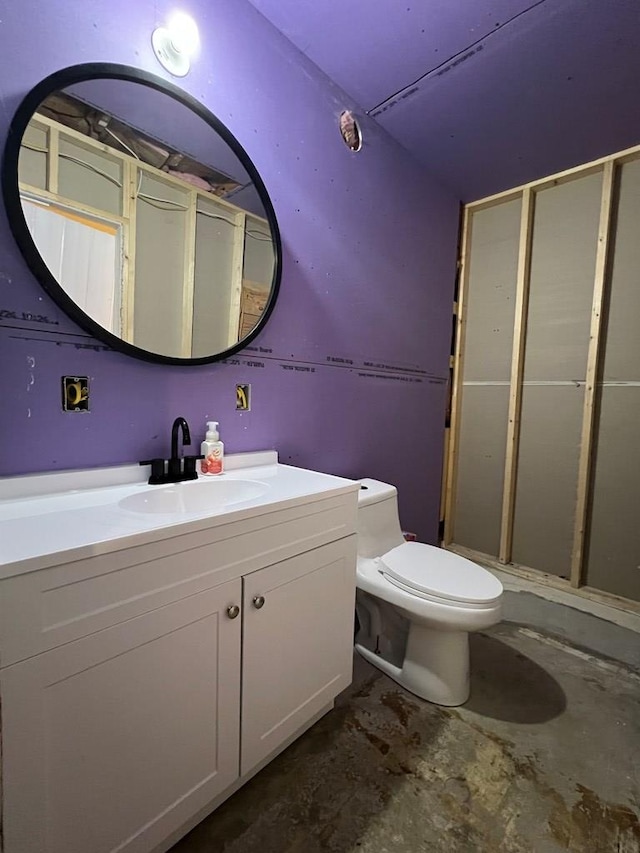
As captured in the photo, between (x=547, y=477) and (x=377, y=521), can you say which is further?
(x=547, y=477)

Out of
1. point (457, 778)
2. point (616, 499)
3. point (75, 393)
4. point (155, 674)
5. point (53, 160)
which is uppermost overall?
point (53, 160)

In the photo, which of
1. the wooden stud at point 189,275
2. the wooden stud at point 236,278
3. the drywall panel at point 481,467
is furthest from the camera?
the drywall panel at point 481,467

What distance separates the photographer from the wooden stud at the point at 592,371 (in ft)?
6.70

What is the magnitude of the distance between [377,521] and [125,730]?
1.08 metres

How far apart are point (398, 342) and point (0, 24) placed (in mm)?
1756

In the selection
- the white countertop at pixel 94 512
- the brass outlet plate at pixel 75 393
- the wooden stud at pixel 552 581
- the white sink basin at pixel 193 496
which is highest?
the brass outlet plate at pixel 75 393

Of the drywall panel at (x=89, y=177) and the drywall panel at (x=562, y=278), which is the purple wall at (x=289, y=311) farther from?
the drywall panel at (x=562, y=278)

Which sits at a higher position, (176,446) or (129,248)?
(129,248)

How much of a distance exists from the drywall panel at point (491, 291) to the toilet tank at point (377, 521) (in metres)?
1.30

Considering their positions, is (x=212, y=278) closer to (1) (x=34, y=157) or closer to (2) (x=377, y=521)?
(1) (x=34, y=157)

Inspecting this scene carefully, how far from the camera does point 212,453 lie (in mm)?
1289

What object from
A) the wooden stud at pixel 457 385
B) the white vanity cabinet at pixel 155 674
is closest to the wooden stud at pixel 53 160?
the white vanity cabinet at pixel 155 674

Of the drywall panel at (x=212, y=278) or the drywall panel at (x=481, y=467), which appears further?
the drywall panel at (x=481, y=467)

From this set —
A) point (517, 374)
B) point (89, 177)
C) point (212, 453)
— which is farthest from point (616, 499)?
point (89, 177)
